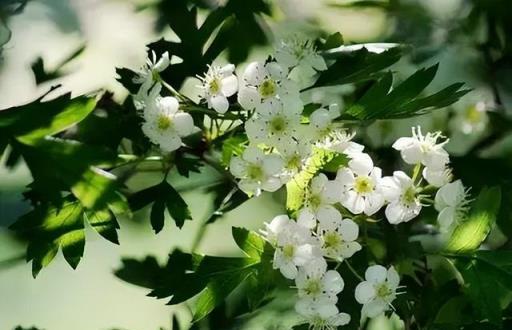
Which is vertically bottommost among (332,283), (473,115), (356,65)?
(473,115)

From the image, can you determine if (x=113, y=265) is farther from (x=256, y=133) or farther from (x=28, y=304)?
(x=256, y=133)

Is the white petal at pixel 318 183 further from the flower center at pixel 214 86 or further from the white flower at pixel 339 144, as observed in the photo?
the flower center at pixel 214 86

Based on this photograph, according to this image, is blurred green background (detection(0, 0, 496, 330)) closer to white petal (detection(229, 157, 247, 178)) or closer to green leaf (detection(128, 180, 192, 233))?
green leaf (detection(128, 180, 192, 233))

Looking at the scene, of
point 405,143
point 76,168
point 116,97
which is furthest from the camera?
point 116,97

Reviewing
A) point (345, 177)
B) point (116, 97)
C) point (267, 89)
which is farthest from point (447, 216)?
point (116, 97)

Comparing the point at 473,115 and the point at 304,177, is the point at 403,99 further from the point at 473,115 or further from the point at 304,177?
the point at 473,115

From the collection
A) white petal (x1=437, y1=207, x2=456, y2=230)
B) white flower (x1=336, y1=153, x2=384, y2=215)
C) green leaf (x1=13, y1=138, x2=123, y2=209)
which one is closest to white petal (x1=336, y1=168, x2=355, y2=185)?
white flower (x1=336, y1=153, x2=384, y2=215)
